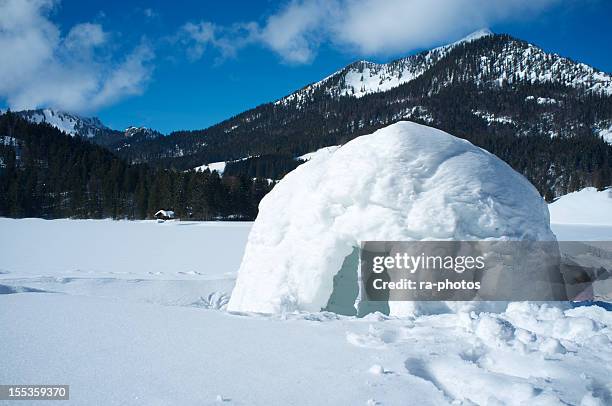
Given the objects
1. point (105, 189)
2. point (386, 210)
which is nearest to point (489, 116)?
point (105, 189)

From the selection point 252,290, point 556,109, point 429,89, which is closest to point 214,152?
point 429,89

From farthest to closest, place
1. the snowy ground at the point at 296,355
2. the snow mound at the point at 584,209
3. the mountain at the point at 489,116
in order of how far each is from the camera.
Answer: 1. the mountain at the point at 489,116
2. the snow mound at the point at 584,209
3. the snowy ground at the point at 296,355

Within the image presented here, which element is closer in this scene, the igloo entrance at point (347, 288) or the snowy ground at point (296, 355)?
the snowy ground at point (296, 355)

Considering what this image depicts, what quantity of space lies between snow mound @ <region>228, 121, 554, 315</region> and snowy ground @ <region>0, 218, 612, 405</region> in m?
1.41

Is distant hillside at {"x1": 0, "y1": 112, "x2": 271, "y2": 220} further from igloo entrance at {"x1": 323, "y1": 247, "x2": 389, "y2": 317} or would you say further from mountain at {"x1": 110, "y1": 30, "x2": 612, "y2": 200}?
mountain at {"x1": 110, "y1": 30, "x2": 612, "y2": 200}

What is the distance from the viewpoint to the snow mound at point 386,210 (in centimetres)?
573

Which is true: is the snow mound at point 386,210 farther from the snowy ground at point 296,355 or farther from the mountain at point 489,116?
the mountain at point 489,116

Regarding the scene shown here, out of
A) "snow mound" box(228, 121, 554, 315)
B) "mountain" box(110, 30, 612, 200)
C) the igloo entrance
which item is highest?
"mountain" box(110, 30, 612, 200)

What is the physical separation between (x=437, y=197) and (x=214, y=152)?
169709 mm

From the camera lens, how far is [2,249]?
18.5 meters

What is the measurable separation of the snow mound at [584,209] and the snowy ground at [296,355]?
42.3m

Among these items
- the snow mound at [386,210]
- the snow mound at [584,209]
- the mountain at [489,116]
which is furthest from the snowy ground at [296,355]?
the mountain at [489,116]

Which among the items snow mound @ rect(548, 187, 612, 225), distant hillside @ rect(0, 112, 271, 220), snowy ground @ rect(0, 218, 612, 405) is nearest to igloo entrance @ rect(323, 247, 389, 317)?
snowy ground @ rect(0, 218, 612, 405)

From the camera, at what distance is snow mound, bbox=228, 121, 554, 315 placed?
5730mm
